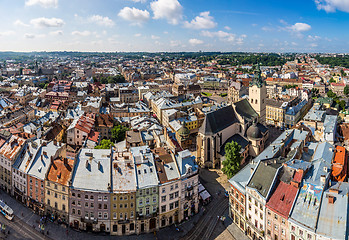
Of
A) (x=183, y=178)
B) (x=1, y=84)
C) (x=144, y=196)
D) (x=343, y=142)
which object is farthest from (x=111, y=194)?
(x=1, y=84)

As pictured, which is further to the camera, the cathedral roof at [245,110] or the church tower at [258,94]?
the church tower at [258,94]

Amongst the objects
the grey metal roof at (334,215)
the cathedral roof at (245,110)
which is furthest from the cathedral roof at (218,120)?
the grey metal roof at (334,215)

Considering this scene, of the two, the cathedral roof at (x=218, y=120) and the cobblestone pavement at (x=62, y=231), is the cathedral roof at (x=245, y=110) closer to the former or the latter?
the cathedral roof at (x=218, y=120)

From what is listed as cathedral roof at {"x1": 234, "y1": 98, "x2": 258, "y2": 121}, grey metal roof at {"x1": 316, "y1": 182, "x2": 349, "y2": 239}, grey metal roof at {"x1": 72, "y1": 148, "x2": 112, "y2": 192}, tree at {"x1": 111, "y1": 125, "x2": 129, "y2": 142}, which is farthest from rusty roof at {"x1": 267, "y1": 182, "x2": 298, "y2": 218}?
tree at {"x1": 111, "y1": 125, "x2": 129, "y2": 142}

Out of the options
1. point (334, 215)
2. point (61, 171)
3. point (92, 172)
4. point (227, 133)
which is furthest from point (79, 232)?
point (227, 133)

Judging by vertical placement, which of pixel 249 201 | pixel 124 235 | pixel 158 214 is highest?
pixel 249 201

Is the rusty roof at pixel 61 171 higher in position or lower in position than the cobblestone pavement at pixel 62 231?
higher

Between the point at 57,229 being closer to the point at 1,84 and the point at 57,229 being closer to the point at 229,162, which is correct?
the point at 229,162

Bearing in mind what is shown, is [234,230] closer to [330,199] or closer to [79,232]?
[330,199]
